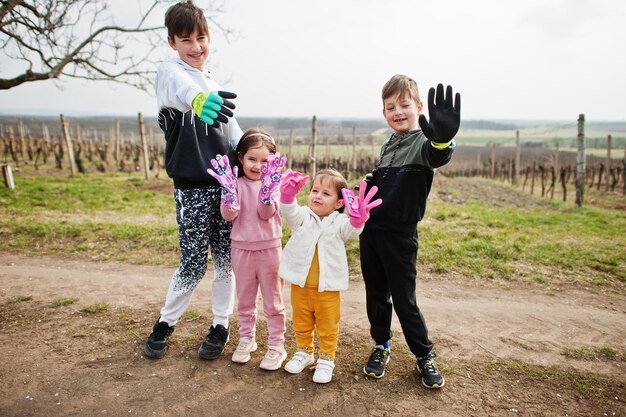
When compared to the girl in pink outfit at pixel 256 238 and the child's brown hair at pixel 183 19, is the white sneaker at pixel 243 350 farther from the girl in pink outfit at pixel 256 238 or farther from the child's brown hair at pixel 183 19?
the child's brown hair at pixel 183 19

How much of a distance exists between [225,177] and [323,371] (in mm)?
1346

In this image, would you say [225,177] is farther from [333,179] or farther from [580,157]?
[580,157]

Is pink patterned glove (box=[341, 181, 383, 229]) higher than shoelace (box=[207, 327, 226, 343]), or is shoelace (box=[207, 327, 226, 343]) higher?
pink patterned glove (box=[341, 181, 383, 229])

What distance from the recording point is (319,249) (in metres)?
2.50

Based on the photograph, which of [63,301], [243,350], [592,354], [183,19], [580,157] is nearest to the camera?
[183,19]

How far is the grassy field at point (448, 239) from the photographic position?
5.04m

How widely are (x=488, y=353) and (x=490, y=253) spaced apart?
110 inches

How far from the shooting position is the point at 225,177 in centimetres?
244

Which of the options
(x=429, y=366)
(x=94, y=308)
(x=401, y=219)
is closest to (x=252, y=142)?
(x=401, y=219)

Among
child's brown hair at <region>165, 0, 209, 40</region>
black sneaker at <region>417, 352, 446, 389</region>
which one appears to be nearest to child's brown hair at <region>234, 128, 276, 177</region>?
child's brown hair at <region>165, 0, 209, 40</region>

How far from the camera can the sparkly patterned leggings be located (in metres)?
2.66

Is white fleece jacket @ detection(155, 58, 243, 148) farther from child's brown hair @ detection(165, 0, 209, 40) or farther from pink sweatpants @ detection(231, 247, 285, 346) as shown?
pink sweatpants @ detection(231, 247, 285, 346)

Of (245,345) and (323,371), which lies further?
(245,345)

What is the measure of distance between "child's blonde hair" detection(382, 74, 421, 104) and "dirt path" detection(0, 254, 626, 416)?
70.0 inches
